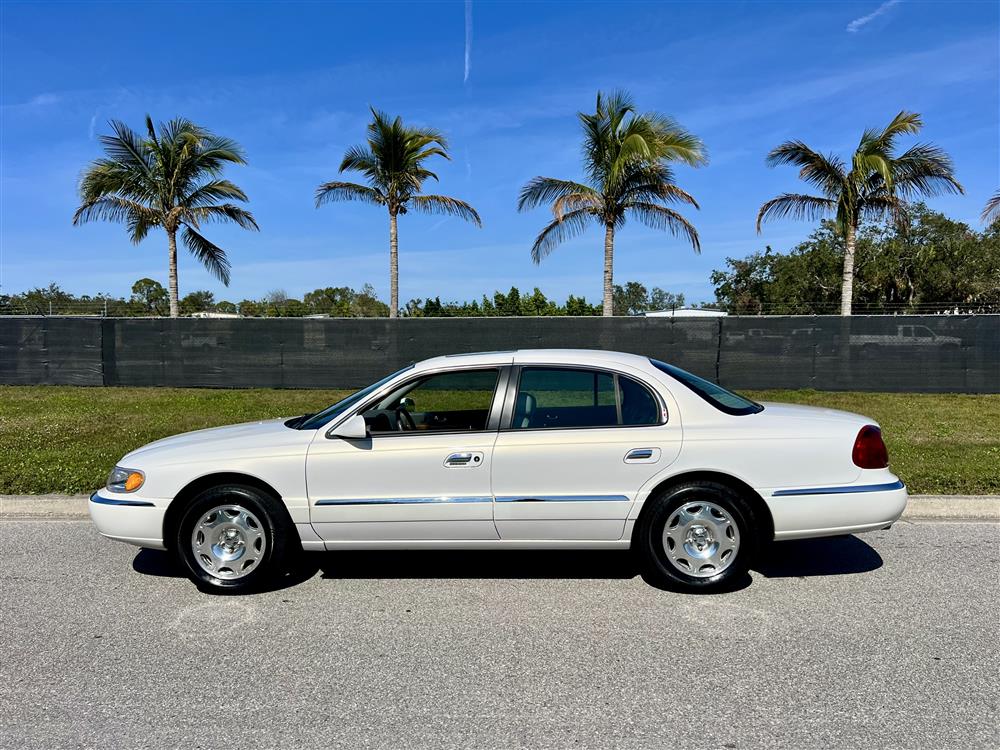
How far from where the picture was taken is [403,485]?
4.10 metres

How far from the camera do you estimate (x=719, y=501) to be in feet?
13.4

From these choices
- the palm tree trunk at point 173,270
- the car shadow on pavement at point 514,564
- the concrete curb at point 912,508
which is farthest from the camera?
the palm tree trunk at point 173,270

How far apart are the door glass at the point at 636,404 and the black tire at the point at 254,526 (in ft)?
7.31

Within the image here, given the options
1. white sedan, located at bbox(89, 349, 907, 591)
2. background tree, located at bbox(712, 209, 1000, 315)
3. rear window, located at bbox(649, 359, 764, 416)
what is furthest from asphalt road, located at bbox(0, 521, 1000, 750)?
background tree, located at bbox(712, 209, 1000, 315)

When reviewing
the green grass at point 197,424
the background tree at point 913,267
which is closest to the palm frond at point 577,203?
the green grass at point 197,424

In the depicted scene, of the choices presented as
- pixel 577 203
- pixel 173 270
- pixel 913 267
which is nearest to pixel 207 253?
pixel 173 270

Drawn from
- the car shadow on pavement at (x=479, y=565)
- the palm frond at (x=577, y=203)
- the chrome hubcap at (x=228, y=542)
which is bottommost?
the car shadow on pavement at (x=479, y=565)

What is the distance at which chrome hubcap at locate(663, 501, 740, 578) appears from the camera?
410 centimetres

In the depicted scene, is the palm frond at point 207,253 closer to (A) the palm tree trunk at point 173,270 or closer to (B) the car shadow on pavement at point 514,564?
(A) the palm tree trunk at point 173,270

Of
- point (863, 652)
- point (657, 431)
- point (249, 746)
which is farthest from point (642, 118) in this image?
point (249, 746)

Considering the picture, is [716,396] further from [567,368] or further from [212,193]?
[212,193]

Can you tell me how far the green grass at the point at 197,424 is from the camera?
6.85 metres

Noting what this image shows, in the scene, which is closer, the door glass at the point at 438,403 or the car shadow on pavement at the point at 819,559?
the door glass at the point at 438,403

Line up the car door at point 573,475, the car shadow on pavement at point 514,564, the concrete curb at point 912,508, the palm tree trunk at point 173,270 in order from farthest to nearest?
the palm tree trunk at point 173,270
the concrete curb at point 912,508
the car shadow on pavement at point 514,564
the car door at point 573,475
